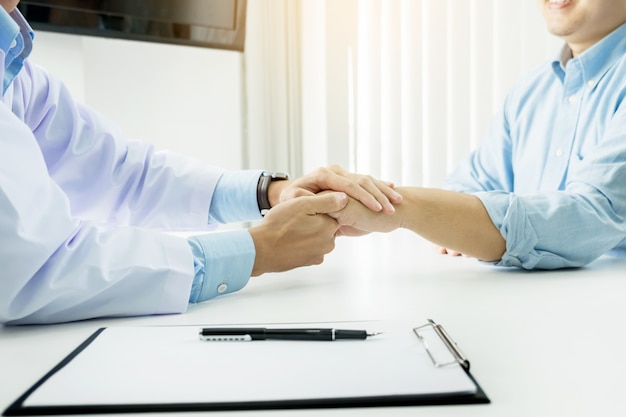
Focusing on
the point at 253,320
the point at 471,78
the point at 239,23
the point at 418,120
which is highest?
the point at 239,23

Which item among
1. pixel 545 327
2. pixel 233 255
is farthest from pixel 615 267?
pixel 233 255

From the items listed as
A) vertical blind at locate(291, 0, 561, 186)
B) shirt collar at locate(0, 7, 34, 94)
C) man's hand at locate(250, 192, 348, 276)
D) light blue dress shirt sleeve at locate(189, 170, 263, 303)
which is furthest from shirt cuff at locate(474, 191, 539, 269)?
vertical blind at locate(291, 0, 561, 186)

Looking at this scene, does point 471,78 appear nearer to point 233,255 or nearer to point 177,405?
point 233,255

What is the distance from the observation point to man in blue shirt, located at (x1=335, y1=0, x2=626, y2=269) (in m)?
1.04

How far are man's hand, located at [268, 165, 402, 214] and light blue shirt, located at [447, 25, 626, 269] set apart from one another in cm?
17

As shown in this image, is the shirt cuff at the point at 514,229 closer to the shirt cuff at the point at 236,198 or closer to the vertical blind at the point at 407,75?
the shirt cuff at the point at 236,198

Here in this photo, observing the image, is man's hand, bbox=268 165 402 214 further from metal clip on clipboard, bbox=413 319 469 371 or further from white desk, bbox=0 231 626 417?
metal clip on clipboard, bbox=413 319 469 371

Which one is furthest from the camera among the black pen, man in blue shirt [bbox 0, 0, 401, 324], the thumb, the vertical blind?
the vertical blind

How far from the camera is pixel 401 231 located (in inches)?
69.7

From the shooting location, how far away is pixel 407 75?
264cm

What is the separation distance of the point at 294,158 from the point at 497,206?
1917 millimetres

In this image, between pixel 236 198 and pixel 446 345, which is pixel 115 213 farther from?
pixel 446 345

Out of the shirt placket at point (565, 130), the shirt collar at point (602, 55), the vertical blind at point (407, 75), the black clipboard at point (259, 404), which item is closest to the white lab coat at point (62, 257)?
the black clipboard at point (259, 404)

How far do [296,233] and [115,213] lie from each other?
1.92 ft
